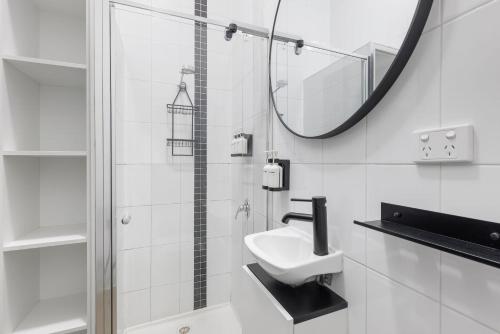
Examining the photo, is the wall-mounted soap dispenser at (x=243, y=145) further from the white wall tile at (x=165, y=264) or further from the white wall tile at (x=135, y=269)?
the white wall tile at (x=135, y=269)

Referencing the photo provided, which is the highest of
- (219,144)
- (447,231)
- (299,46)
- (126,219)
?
(299,46)

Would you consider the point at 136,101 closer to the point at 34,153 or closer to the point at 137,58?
the point at 137,58

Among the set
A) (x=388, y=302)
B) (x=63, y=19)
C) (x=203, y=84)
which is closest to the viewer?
(x=388, y=302)

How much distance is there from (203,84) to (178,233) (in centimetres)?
115

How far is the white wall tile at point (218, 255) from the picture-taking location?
1841mm

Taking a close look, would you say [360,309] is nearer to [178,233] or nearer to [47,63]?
[178,233]

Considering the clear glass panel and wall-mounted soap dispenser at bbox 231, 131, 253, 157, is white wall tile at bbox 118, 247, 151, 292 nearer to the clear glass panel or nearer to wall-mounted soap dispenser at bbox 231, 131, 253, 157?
wall-mounted soap dispenser at bbox 231, 131, 253, 157

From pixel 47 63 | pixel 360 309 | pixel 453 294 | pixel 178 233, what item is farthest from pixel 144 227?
pixel 453 294

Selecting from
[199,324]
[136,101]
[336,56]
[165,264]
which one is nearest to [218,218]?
[165,264]

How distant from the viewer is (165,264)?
5.60 ft

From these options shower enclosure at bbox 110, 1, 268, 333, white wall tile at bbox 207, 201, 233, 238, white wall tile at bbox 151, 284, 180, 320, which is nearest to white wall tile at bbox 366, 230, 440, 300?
shower enclosure at bbox 110, 1, 268, 333

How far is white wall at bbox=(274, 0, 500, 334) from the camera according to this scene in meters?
0.45

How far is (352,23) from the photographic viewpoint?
2.57 ft

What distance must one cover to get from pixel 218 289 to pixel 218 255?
0.91 feet
